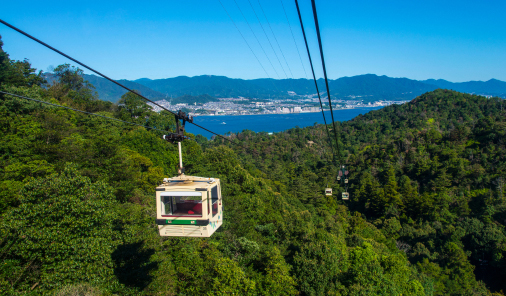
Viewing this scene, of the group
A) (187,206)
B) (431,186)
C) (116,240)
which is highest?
(187,206)

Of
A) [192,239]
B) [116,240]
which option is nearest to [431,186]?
[192,239]

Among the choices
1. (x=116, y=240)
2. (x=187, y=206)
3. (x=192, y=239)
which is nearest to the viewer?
(x=187, y=206)

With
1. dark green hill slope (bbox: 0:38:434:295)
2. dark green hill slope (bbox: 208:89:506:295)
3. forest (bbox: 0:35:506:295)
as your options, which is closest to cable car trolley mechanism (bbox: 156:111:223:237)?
forest (bbox: 0:35:506:295)

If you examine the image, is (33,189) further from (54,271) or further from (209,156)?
(209,156)

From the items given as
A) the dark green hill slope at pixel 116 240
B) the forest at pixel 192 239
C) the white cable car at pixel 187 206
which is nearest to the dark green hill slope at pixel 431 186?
the forest at pixel 192 239

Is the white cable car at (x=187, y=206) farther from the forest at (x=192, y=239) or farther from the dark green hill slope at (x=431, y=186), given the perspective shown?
the dark green hill slope at (x=431, y=186)

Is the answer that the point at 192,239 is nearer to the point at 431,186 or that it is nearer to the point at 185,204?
the point at 185,204
